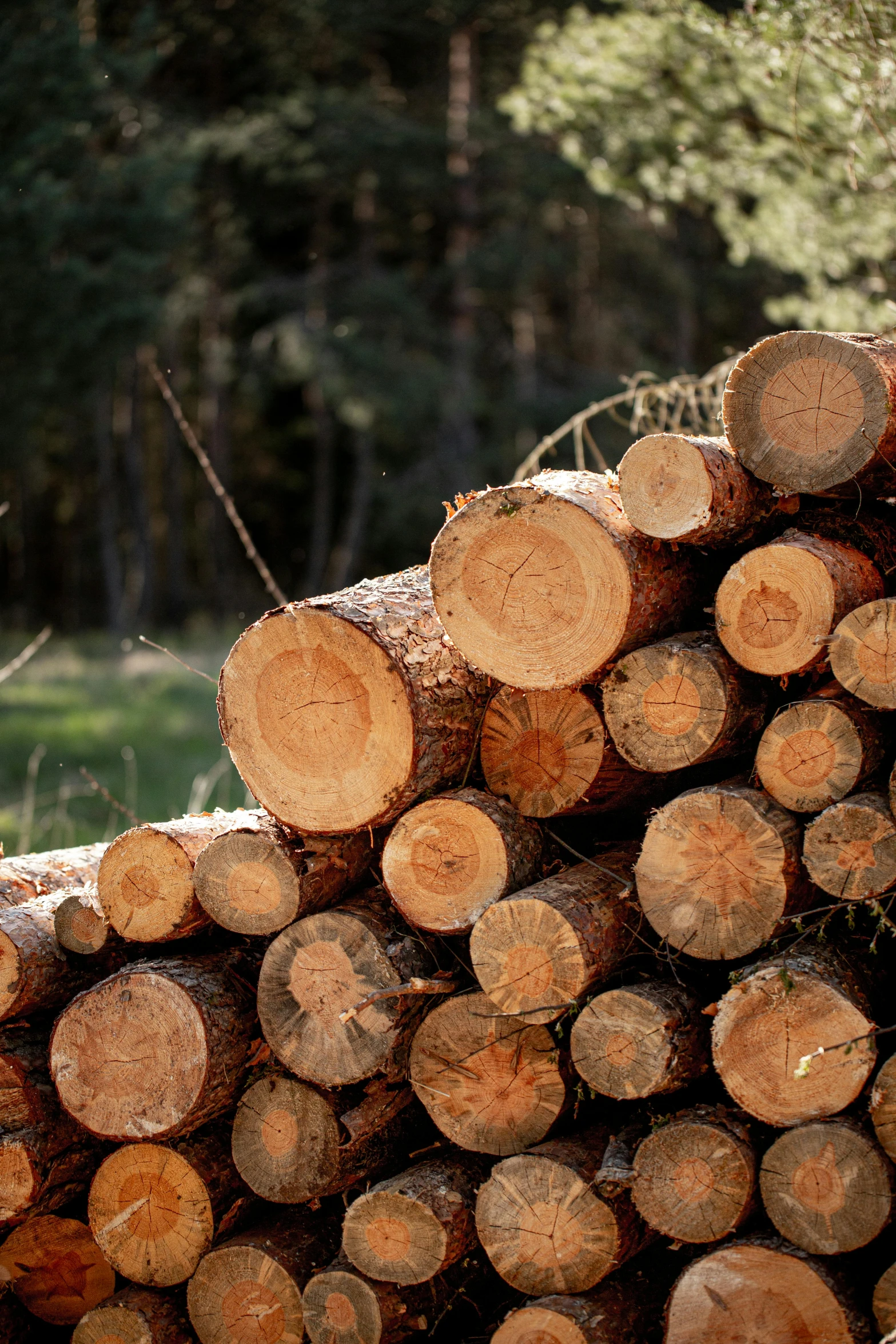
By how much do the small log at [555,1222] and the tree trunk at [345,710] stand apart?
36.9 inches

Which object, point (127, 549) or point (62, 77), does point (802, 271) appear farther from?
point (127, 549)

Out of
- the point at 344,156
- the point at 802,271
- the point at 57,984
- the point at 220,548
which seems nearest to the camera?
the point at 57,984

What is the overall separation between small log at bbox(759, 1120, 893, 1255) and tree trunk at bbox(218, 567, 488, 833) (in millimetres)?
1232

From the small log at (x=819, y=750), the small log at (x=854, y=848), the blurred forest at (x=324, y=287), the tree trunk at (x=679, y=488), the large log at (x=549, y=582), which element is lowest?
the blurred forest at (x=324, y=287)

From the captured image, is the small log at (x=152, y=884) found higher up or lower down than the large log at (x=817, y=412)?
lower down

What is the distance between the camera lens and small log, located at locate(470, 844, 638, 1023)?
2.69 metres

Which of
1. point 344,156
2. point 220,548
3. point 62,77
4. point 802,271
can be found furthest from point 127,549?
point 802,271

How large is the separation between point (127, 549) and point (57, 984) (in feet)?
88.4

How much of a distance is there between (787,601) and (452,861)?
1.07 meters

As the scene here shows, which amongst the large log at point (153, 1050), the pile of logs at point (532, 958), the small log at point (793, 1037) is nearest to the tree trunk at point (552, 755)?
the pile of logs at point (532, 958)

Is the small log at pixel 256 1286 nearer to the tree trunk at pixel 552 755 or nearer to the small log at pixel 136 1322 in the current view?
the small log at pixel 136 1322

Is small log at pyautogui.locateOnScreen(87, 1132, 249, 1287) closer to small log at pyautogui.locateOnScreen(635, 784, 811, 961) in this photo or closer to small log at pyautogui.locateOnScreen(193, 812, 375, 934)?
small log at pyautogui.locateOnScreen(193, 812, 375, 934)

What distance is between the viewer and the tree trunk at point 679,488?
2709 mm

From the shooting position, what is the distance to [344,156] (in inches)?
754
